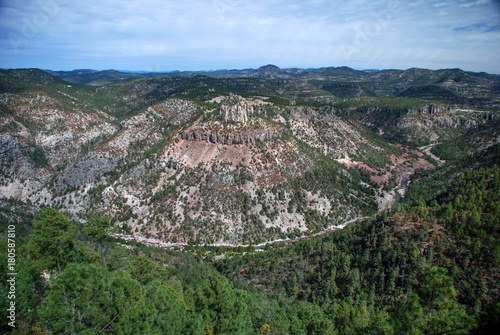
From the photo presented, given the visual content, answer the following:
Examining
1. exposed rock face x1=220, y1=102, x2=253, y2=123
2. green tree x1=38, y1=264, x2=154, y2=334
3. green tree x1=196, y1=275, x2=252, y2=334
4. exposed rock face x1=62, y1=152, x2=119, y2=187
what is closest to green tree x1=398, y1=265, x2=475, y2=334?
green tree x1=196, y1=275, x2=252, y2=334

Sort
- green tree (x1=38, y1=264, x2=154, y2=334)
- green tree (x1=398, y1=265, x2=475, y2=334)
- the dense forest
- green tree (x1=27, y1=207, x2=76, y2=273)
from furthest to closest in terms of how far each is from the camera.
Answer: green tree (x1=27, y1=207, x2=76, y2=273)
the dense forest
green tree (x1=398, y1=265, x2=475, y2=334)
green tree (x1=38, y1=264, x2=154, y2=334)

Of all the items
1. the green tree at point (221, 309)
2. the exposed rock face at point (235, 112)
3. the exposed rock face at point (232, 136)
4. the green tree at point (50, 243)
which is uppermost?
the exposed rock face at point (235, 112)

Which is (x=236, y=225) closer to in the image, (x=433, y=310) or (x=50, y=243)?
(x=50, y=243)

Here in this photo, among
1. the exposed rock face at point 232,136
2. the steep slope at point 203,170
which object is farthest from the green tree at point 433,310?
the exposed rock face at point 232,136

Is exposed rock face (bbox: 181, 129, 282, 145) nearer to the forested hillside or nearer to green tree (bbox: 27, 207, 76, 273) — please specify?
the forested hillside

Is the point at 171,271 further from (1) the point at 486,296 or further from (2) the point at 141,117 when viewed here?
(2) the point at 141,117

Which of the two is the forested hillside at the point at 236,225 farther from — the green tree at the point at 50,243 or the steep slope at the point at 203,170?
the steep slope at the point at 203,170
